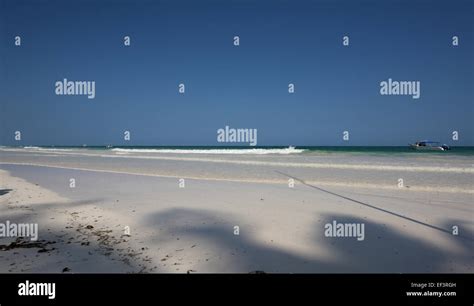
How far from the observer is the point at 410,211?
22.6 ft

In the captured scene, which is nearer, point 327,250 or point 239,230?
point 327,250

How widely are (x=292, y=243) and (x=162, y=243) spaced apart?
238 cm

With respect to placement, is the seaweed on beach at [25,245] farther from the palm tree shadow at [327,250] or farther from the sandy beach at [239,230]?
the palm tree shadow at [327,250]

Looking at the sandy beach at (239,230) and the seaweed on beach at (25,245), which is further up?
the seaweed on beach at (25,245)

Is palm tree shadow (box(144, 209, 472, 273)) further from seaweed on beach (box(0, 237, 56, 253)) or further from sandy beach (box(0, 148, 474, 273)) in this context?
seaweed on beach (box(0, 237, 56, 253))

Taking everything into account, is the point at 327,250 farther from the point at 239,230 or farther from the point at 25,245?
the point at 25,245

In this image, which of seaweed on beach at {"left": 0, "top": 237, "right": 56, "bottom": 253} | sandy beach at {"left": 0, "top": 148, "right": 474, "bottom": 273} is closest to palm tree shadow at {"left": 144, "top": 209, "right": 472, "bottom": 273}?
sandy beach at {"left": 0, "top": 148, "right": 474, "bottom": 273}

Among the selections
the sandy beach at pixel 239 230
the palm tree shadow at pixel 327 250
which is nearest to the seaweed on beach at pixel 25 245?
the sandy beach at pixel 239 230

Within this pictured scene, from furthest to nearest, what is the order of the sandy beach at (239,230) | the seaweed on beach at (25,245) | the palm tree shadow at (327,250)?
1. the seaweed on beach at (25,245)
2. the sandy beach at (239,230)
3. the palm tree shadow at (327,250)

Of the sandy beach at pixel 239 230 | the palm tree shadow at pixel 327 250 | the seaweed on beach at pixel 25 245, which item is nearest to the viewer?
the palm tree shadow at pixel 327 250

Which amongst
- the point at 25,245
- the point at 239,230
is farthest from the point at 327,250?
the point at 25,245

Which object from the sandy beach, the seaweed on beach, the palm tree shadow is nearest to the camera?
the palm tree shadow

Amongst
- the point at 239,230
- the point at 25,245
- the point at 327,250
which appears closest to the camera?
the point at 327,250
